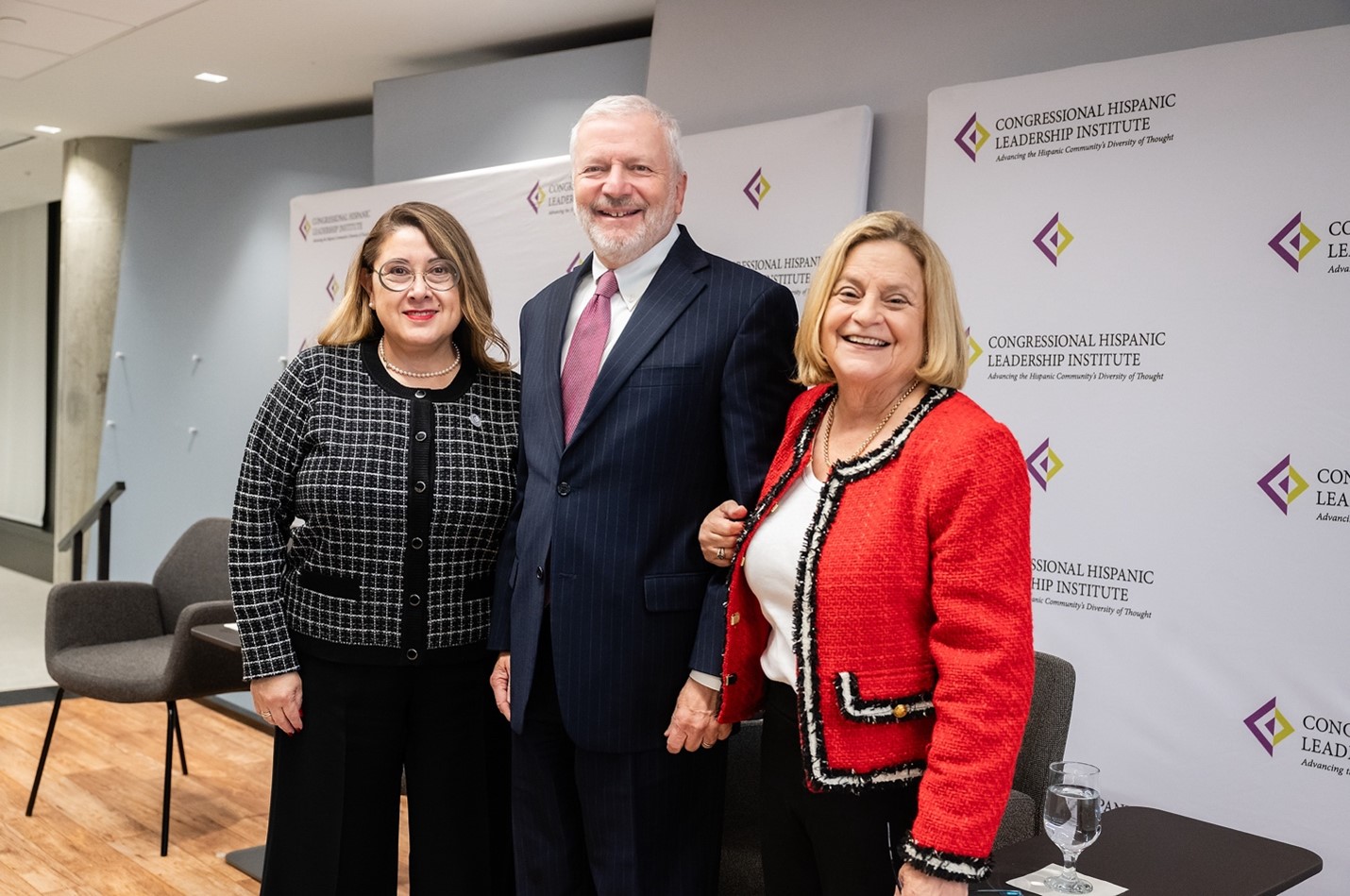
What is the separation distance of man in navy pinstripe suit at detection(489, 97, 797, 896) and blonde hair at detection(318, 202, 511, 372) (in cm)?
39

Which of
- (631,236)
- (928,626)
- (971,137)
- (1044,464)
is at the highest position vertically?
(971,137)

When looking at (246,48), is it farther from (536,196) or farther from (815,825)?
(815,825)

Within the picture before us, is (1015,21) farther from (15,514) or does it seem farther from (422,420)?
(15,514)

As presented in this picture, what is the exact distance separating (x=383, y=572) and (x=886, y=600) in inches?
44.0

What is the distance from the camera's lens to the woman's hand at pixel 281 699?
7.51ft

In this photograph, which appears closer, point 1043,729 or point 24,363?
point 1043,729

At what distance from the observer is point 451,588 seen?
7.55 ft

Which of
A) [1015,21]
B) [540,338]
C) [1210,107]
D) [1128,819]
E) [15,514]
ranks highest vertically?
[1015,21]

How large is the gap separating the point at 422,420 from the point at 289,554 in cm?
40

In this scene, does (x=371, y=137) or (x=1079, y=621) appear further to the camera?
(x=371, y=137)

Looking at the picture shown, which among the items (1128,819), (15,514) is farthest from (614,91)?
(15,514)

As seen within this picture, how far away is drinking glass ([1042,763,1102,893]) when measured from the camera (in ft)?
5.71

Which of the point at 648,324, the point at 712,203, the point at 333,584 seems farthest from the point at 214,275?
the point at 648,324

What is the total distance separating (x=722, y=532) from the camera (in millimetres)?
1844
